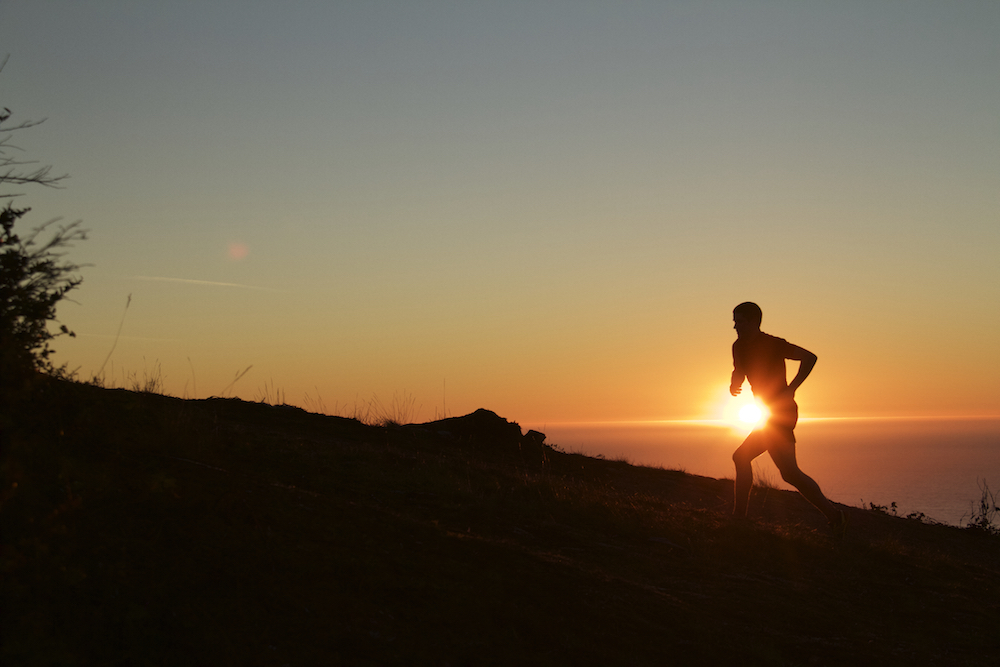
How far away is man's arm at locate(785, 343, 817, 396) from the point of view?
718 centimetres

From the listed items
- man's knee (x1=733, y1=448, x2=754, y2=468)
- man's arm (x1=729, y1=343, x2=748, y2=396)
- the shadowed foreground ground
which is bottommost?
the shadowed foreground ground

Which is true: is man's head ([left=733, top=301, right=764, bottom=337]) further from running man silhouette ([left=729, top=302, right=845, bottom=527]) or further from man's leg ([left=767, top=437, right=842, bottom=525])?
man's leg ([left=767, top=437, right=842, bottom=525])

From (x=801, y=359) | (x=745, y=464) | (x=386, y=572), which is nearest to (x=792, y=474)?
(x=745, y=464)

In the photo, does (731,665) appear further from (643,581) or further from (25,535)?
(25,535)

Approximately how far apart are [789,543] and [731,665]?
3207mm

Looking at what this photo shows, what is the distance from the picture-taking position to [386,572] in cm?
420

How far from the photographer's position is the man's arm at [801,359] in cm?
718

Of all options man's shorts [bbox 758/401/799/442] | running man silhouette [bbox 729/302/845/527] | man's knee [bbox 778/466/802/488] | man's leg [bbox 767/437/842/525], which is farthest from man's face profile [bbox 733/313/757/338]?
man's knee [bbox 778/466/802/488]

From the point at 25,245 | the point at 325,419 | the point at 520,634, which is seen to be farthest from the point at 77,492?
the point at 325,419

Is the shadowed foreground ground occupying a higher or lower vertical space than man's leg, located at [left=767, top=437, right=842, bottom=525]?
lower

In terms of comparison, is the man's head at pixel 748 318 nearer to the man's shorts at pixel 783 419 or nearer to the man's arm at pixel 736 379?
the man's arm at pixel 736 379

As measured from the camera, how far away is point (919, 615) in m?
5.55

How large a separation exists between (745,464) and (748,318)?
1.52 m

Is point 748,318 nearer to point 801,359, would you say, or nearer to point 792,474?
point 801,359
